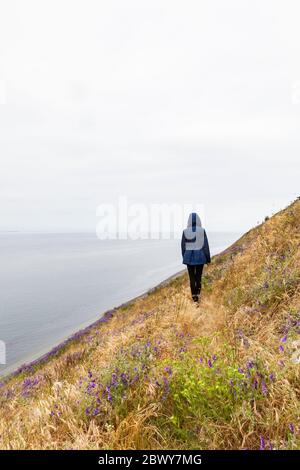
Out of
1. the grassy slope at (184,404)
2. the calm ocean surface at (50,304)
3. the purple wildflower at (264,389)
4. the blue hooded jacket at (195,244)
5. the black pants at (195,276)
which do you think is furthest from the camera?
the calm ocean surface at (50,304)

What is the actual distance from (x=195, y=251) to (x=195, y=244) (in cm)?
23

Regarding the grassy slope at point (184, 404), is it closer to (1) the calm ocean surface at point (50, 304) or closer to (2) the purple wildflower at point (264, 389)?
(2) the purple wildflower at point (264, 389)

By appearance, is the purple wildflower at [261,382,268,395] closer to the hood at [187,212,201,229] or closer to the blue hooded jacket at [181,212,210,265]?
the blue hooded jacket at [181,212,210,265]

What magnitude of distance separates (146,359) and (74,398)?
114 cm

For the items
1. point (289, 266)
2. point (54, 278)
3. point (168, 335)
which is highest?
point (289, 266)

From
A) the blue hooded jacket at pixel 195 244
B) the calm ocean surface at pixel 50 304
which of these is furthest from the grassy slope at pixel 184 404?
the calm ocean surface at pixel 50 304

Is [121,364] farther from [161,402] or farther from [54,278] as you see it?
[54,278]

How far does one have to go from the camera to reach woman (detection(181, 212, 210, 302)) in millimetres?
9133

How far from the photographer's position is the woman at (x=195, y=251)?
360 inches

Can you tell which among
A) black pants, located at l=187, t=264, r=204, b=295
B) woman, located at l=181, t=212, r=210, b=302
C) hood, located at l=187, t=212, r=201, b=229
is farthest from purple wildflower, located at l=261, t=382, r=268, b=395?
hood, located at l=187, t=212, r=201, b=229

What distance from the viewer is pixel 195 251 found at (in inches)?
360

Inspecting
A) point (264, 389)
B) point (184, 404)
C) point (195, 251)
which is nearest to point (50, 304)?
point (195, 251)
